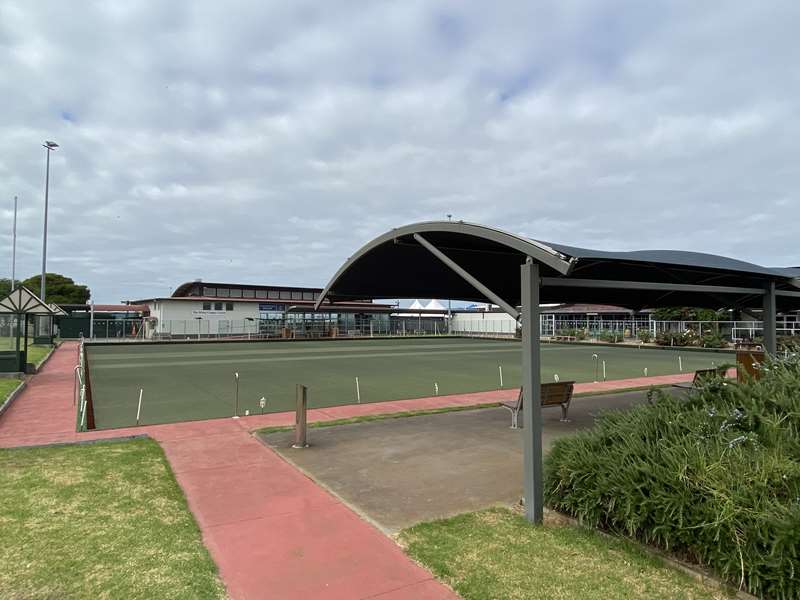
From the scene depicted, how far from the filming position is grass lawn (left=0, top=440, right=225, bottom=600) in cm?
396

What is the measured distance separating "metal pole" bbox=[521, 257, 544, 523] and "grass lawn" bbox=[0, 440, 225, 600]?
10.1 feet

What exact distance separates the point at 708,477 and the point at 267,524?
4.13 meters

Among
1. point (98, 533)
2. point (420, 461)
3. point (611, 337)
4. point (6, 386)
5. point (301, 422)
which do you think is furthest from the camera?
point (611, 337)

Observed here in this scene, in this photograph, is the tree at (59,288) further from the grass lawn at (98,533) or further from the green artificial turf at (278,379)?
the grass lawn at (98,533)

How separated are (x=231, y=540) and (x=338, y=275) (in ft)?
27.7

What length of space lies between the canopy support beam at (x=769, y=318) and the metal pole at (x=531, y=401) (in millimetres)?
6487

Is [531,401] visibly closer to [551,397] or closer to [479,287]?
[479,287]

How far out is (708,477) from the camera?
13.7 ft

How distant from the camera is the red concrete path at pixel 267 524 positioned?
4039 mm

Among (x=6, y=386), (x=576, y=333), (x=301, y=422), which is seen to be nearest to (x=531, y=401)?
(x=301, y=422)

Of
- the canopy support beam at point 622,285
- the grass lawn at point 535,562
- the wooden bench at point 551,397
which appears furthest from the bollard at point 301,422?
the canopy support beam at point 622,285

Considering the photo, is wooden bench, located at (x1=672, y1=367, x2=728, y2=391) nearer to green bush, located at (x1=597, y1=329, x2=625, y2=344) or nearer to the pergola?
the pergola

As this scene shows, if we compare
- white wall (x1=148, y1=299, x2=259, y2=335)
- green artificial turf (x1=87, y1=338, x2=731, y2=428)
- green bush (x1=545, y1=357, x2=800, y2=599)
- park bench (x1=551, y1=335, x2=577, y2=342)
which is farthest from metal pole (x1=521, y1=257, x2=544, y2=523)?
white wall (x1=148, y1=299, x2=259, y2=335)

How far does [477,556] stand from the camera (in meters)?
4.45
